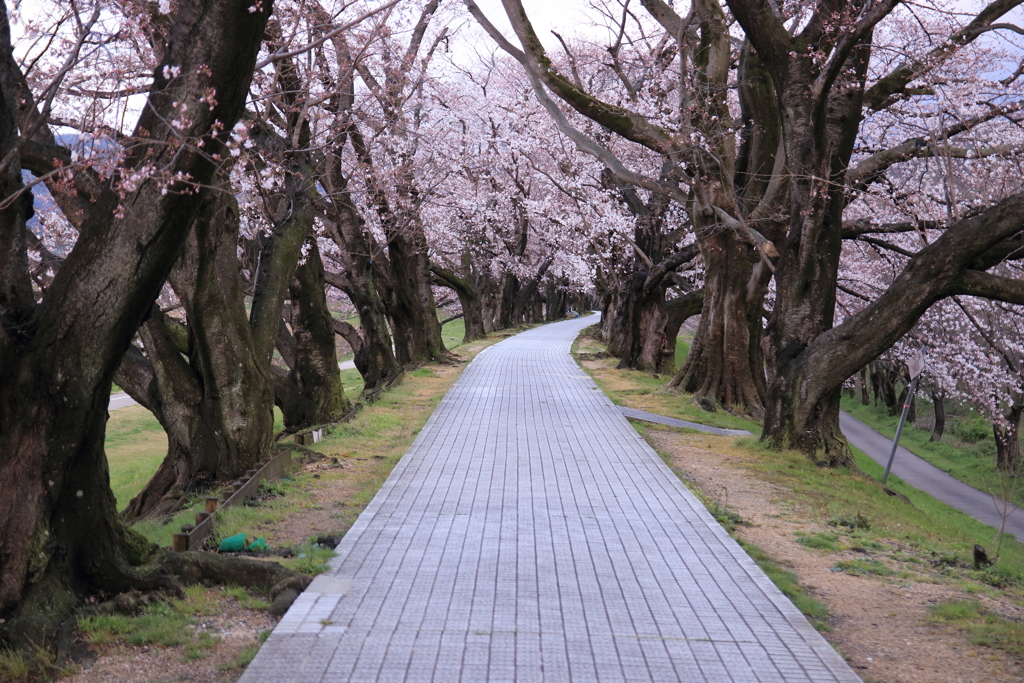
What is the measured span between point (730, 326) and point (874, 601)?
11208mm

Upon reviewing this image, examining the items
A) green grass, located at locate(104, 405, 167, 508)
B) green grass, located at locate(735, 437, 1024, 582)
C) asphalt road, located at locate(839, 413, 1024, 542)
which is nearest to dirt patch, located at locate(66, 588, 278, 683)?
green grass, located at locate(735, 437, 1024, 582)

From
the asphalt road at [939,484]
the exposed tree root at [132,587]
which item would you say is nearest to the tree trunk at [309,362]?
the exposed tree root at [132,587]

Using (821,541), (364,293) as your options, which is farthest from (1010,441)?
(821,541)

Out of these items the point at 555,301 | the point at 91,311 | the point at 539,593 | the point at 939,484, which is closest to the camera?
the point at 91,311

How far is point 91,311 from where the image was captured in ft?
16.3

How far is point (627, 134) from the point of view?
12.4m

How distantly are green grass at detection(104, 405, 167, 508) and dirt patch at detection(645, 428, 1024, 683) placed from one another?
1295 cm

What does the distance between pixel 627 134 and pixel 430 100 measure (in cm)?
1290

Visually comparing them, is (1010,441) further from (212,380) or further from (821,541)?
(212,380)

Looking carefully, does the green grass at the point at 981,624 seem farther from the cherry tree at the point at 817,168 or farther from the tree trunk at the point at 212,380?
the tree trunk at the point at 212,380

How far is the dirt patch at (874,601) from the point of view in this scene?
189 inches

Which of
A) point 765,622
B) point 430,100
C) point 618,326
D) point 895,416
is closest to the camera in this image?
point 765,622

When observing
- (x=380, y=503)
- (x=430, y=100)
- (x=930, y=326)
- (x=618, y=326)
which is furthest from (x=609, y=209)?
(x=380, y=503)

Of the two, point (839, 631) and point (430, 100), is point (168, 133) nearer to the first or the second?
point (839, 631)
